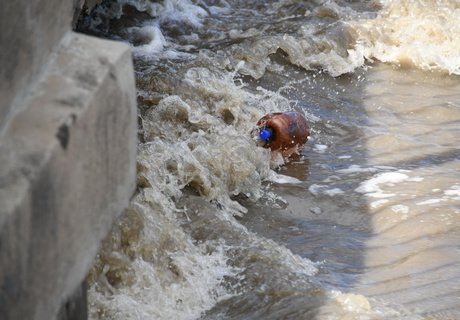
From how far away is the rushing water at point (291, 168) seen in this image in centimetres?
377

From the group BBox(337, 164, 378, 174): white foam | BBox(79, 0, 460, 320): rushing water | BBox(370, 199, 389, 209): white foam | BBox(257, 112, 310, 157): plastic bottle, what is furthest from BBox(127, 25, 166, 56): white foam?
BBox(370, 199, 389, 209): white foam

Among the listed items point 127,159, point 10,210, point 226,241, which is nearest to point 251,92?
point 226,241

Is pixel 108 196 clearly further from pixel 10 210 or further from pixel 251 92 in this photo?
pixel 251 92

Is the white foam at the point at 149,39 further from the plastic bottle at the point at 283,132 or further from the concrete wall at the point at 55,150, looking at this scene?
the concrete wall at the point at 55,150

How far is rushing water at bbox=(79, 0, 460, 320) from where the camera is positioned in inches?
148

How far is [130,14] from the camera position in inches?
318

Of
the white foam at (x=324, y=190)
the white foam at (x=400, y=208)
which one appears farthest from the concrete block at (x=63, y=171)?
the white foam at (x=324, y=190)

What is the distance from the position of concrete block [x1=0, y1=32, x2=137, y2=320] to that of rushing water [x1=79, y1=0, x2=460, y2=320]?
4.57ft

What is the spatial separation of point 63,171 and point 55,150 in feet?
0.16

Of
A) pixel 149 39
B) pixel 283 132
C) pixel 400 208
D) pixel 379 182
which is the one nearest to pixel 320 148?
pixel 283 132

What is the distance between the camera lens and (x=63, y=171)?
196 centimetres

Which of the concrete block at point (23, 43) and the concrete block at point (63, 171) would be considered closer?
the concrete block at point (63, 171)

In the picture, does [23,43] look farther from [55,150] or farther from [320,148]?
[320,148]

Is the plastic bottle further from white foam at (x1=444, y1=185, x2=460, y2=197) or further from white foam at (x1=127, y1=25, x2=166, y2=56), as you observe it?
white foam at (x1=127, y1=25, x2=166, y2=56)
